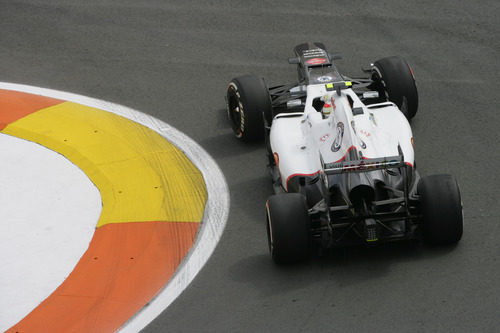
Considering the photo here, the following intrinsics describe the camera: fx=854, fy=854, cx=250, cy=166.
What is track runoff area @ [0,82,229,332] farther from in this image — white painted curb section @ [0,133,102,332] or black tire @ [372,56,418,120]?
black tire @ [372,56,418,120]

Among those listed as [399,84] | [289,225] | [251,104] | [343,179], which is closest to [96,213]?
[251,104]

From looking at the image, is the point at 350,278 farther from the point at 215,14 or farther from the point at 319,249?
the point at 215,14

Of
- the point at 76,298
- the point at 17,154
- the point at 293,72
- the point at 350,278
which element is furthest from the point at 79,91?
the point at 350,278

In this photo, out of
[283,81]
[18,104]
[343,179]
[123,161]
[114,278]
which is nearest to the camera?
[343,179]

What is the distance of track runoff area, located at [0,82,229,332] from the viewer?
830 centimetres

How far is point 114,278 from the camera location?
28.3 ft

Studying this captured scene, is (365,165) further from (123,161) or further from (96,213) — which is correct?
(123,161)

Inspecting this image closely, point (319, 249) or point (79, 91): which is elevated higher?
point (79, 91)

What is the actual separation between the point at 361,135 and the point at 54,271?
11.4ft

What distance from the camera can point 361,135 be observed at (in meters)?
8.97

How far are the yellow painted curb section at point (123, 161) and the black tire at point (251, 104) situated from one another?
86 centimetres

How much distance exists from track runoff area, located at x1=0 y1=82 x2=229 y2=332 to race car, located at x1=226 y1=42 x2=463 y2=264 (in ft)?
3.30

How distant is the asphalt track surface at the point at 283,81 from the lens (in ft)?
26.0

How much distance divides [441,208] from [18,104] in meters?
6.91
